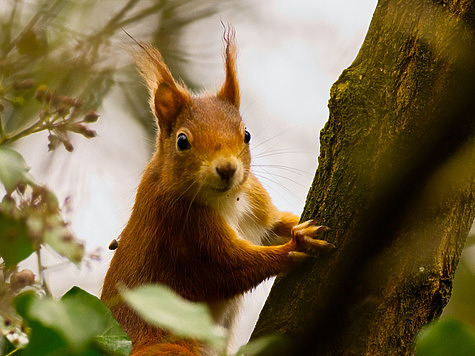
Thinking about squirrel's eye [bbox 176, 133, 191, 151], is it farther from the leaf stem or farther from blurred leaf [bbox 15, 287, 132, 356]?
blurred leaf [bbox 15, 287, 132, 356]

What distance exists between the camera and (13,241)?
1101 mm

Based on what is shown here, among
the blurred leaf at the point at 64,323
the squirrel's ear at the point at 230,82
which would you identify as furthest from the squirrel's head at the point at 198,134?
the blurred leaf at the point at 64,323

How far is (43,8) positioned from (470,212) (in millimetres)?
1736

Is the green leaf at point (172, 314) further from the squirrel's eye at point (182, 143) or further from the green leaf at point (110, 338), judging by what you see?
the squirrel's eye at point (182, 143)

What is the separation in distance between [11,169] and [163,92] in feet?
5.17

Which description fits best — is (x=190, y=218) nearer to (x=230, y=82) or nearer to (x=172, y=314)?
(x=230, y=82)

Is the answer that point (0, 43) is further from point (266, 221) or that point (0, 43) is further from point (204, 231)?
point (266, 221)

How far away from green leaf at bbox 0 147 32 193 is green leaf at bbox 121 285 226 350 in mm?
364

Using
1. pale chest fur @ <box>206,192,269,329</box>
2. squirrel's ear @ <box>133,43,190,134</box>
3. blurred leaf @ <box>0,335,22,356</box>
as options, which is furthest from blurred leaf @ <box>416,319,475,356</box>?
squirrel's ear @ <box>133,43,190,134</box>

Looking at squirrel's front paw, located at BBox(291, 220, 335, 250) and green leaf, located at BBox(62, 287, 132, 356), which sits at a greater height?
squirrel's front paw, located at BBox(291, 220, 335, 250)

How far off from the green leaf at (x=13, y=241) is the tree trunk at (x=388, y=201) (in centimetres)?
72

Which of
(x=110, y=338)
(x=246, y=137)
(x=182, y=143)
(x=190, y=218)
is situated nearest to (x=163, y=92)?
(x=182, y=143)

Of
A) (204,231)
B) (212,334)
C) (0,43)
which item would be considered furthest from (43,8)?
(212,334)

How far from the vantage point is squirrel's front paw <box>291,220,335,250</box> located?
1688mm
